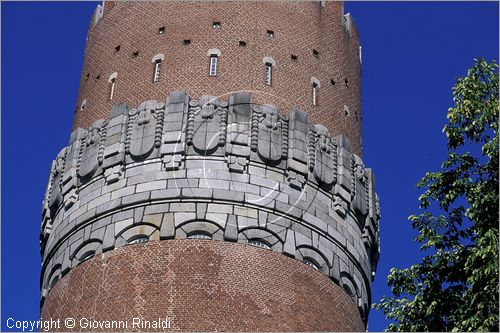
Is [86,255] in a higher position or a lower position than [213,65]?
lower

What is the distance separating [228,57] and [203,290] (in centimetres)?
744

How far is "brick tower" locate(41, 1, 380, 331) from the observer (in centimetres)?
3098

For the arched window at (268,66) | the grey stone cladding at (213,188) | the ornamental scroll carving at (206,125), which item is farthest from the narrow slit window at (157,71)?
the arched window at (268,66)

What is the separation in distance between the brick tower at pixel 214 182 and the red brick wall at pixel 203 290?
4 cm

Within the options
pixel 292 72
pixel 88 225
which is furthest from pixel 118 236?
pixel 292 72

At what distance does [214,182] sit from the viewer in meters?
32.4

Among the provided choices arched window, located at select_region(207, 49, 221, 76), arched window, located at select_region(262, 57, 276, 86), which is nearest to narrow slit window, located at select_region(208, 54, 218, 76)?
arched window, located at select_region(207, 49, 221, 76)

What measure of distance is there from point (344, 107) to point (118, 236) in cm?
802

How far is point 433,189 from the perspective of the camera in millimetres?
28844

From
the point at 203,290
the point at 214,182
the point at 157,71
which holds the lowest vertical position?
the point at 203,290

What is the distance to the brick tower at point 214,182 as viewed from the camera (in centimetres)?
3098

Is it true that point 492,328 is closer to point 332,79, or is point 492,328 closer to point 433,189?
point 433,189

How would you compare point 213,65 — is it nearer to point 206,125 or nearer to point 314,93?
point 206,125

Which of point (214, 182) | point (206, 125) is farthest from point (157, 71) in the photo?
point (214, 182)
